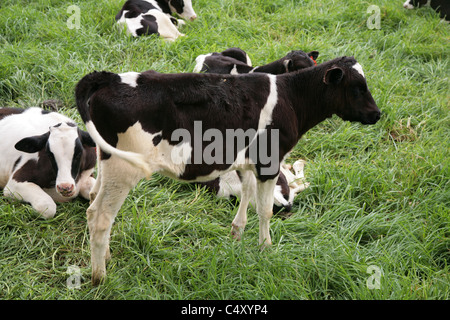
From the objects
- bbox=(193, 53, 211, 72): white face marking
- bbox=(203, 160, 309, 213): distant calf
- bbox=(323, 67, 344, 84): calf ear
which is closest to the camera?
bbox=(323, 67, 344, 84): calf ear

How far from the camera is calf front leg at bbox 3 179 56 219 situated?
4.09 m

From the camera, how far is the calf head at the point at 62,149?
3971 millimetres

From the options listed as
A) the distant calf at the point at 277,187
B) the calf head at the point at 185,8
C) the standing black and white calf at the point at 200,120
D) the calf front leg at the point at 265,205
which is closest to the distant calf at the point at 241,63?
the distant calf at the point at 277,187

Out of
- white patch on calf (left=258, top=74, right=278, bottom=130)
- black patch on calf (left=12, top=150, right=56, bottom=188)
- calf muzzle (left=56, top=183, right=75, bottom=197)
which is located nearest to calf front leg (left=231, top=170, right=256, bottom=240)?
white patch on calf (left=258, top=74, right=278, bottom=130)

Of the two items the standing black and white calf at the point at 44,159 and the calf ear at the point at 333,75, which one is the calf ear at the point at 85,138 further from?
the calf ear at the point at 333,75

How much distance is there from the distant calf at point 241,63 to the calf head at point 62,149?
6.66ft

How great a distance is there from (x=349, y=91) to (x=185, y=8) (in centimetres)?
461

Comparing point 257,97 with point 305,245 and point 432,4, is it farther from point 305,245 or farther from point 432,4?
point 432,4

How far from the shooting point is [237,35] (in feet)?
23.8

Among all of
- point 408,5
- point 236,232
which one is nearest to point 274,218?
point 236,232

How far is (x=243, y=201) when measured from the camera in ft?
13.0

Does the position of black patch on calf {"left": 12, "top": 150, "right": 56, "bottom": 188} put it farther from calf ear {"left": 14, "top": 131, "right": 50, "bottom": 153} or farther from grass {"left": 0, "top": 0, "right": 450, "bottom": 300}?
grass {"left": 0, "top": 0, "right": 450, "bottom": 300}

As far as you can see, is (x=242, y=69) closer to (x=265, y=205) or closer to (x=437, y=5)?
(x=265, y=205)

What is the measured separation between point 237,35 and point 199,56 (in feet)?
4.38
